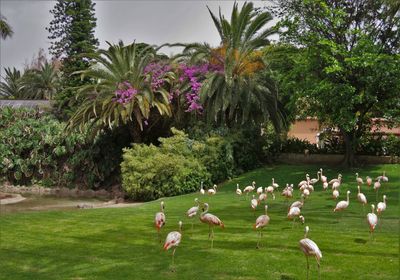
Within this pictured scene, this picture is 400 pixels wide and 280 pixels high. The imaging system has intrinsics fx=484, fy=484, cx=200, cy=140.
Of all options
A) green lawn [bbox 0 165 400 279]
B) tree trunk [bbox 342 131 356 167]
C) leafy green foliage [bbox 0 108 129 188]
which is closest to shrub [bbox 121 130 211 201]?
leafy green foliage [bbox 0 108 129 188]

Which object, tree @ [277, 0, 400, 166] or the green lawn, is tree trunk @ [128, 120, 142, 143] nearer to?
tree @ [277, 0, 400, 166]

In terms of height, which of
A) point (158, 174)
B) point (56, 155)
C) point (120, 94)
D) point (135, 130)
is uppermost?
point (120, 94)

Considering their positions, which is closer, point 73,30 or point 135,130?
point 135,130

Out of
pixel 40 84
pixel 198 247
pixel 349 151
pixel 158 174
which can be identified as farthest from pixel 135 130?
pixel 40 84

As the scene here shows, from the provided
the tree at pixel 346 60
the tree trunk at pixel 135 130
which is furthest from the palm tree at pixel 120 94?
the tree at pixel 346 60

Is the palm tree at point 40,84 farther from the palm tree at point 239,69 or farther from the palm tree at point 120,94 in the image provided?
the palm tree at point 239,69

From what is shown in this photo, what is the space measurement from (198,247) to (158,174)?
10.4 m

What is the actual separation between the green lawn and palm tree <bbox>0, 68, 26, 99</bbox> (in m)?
36.1

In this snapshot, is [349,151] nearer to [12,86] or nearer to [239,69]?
[239,69]

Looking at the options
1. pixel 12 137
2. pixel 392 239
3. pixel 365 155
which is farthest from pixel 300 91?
pixel 12 137

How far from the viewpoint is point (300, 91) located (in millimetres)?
19094

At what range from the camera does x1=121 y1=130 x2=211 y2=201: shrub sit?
1880 centimetres

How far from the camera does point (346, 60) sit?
17.4 metres

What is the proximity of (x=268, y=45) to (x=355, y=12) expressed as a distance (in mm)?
4261
